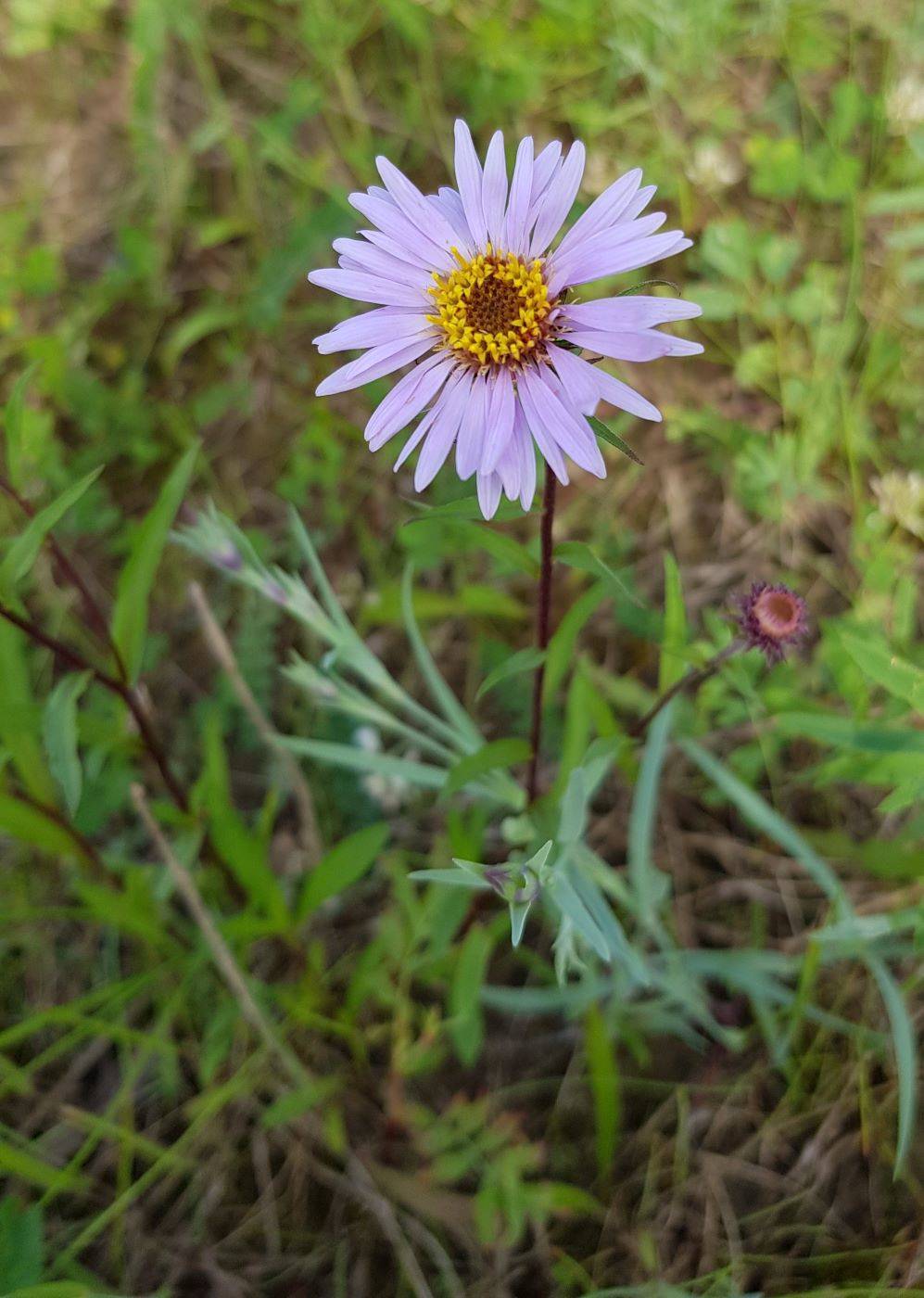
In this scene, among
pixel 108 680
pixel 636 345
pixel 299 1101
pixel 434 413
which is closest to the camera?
pixel 636 345

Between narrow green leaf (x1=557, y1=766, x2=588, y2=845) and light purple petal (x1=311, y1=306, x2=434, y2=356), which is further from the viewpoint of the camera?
narrow green leaf (x1=557, y1=766, x2=588, y2=845)

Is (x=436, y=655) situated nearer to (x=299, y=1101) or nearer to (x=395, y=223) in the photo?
(x=299, y=1101)

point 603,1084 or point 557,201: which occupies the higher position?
point 557,201

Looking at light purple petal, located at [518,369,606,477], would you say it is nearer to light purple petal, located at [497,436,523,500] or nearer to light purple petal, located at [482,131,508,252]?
light purple petal, located at [497,436,523,500]

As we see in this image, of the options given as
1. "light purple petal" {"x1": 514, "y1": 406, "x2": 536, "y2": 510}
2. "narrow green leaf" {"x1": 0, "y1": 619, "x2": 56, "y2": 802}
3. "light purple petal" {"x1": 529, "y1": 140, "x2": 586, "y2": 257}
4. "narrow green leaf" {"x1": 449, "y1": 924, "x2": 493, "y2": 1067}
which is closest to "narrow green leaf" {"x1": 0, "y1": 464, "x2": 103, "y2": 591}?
"narrow green leaf" {"x1": 0, "y1": 619, "x2": 56, "y2": 802}

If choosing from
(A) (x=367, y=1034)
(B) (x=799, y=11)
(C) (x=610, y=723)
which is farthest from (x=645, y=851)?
(B) (x=799, y=11)

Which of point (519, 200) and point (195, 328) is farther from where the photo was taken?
point (195, 328)

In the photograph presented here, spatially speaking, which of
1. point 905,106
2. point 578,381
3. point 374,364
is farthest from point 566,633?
point 905,106
